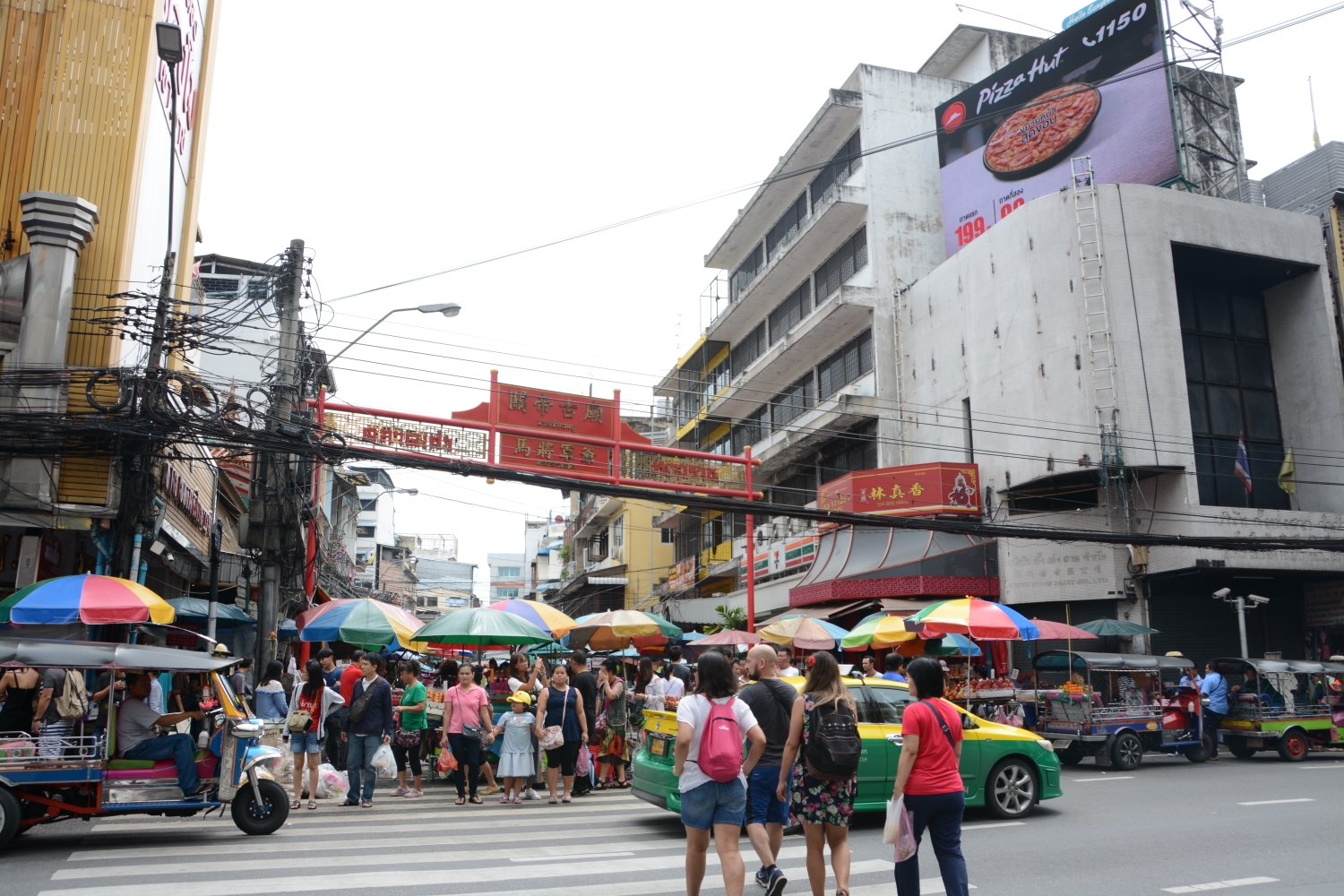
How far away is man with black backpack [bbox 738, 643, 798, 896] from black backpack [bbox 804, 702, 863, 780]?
350 millimetres

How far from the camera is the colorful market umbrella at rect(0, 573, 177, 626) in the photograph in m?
11.2

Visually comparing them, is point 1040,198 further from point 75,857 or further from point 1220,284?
point 75,857

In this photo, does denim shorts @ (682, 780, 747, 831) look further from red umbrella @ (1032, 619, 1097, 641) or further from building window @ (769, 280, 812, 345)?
building window @ (769, 280, 812, 345)

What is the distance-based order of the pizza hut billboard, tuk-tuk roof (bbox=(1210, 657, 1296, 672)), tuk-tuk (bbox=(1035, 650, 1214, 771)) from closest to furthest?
tuk-tuk (bbox=(1035, 650, 1214, 771)) < tuk-tuk roof (bbox=(1210, 657, 1296, 672)) < the pizza hut billboard

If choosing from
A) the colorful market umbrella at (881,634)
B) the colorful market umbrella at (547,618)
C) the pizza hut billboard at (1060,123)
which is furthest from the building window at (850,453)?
the colorful market umbrella at (547,618)

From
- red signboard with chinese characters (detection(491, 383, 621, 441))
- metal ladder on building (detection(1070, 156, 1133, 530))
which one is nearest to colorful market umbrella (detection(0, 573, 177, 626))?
red signboard with chinese characters (detection(491, 383, 621, 441))

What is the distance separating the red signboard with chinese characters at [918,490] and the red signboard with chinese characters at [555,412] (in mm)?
7377

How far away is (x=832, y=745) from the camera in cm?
658

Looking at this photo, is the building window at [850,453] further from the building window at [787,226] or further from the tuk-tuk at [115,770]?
the tuk-tuk at [115,770]

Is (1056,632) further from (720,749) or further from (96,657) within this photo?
(96,657)

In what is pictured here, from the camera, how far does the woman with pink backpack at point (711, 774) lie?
6.15 m

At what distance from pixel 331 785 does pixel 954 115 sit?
1040 inches

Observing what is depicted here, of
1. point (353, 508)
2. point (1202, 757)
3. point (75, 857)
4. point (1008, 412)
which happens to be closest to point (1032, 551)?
point (1008, 412)

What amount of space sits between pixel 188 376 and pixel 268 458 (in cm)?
446
